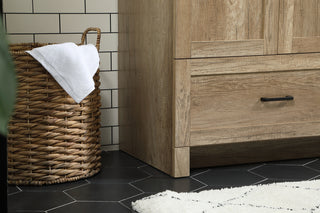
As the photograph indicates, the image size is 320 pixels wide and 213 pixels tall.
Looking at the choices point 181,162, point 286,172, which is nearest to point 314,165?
point 286,172

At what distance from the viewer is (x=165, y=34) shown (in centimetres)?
172

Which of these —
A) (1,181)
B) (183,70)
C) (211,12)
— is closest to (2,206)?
(1,181)

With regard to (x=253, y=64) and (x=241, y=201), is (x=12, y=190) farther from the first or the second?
(x=253, y=64)

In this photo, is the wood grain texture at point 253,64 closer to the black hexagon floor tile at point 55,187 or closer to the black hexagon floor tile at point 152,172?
the black hexagon floor tile at point 152,172

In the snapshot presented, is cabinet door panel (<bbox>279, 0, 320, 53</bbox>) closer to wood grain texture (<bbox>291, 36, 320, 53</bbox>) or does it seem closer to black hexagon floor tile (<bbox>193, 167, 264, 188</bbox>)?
wood grain texture (<bbox>291, 36, 320, 53</bbox>)

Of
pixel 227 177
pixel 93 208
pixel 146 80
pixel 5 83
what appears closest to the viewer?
pixel 5 83

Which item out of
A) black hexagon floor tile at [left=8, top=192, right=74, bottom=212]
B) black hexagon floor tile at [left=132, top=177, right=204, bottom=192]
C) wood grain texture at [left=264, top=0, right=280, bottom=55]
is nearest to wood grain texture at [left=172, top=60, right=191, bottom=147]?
black hexagon floor tile at [left=132, top=177, right=204, bottom=192]

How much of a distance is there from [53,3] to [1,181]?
4.19 feet

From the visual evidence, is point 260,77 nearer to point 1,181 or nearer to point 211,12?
point 211,12

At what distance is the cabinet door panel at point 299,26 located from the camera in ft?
5.96

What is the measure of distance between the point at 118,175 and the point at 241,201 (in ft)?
1.83

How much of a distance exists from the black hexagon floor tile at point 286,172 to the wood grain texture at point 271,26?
489 millimetres

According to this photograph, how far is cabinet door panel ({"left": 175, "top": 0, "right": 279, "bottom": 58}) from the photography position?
167 cm

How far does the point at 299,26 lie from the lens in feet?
6.07
